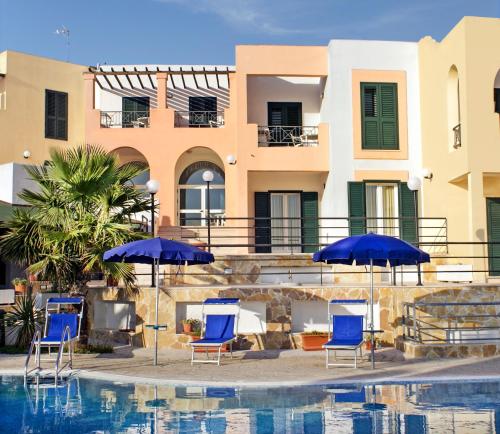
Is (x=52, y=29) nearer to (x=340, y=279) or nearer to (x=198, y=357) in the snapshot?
(x=340, y=279)

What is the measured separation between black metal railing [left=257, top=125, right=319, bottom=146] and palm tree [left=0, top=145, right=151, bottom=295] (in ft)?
26.2

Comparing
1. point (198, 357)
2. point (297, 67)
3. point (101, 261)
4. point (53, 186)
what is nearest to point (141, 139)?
point (297, 67)

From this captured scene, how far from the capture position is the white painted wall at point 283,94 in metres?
23.7

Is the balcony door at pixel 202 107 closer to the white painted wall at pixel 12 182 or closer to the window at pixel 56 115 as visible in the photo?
the window at pixel 56 115

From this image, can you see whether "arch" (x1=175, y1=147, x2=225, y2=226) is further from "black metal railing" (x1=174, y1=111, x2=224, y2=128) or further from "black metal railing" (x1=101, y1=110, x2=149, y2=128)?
"black metal railing" (x1=101, y1=110, x2=149, y2=128)

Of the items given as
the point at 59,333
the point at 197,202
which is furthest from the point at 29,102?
the point at 59,333

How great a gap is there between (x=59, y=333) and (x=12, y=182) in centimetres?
1061

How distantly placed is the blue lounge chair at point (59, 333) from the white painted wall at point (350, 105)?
9653 mm

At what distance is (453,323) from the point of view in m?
15.5

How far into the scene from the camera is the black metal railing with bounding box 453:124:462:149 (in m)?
19.4

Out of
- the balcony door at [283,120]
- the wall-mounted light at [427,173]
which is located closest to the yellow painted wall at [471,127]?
the wall-mounted light at [427,173]

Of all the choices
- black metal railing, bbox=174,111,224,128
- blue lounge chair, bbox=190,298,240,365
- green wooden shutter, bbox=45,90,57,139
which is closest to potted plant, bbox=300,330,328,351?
blue lounge chair, bbox=190,298,240,365

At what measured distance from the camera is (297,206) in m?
23.7

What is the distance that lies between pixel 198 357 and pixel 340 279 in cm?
613
